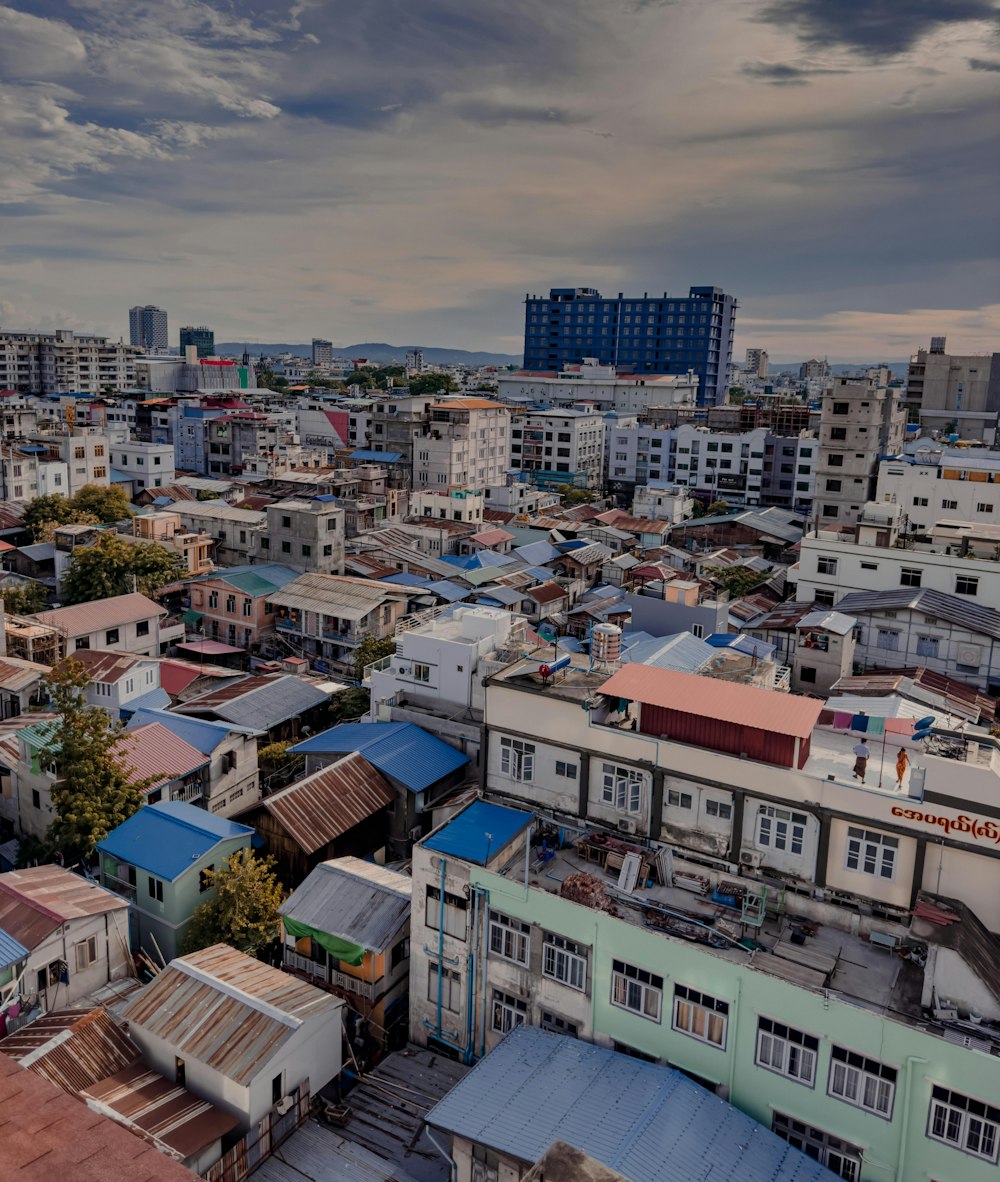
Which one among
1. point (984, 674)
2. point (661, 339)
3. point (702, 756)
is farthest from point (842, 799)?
point (661, 339)

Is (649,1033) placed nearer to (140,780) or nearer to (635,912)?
(635,912)

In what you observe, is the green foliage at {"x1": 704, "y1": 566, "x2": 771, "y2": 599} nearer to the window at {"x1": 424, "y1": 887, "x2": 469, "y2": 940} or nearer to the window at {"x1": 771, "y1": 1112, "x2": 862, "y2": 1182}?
the window at {"x1": 424, "y1": 887, "x2": 469, "y2": 940}

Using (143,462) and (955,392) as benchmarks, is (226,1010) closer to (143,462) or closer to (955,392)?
(143,462)

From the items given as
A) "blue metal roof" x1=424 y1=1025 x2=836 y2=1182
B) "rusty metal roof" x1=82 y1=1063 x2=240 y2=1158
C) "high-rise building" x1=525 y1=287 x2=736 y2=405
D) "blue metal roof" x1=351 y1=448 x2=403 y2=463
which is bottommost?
"rusty metal roof" x1=82 y1=1063 x2=240 y2=1158

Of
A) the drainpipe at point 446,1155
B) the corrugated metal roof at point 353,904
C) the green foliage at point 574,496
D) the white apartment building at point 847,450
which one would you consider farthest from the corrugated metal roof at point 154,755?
the green foliage at point 574,496

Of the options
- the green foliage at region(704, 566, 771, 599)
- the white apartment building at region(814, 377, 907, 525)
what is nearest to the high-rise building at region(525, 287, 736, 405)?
the white apartment building at region(814, 377, 907, 525)

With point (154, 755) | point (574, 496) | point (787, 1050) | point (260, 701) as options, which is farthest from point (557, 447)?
point (787, 1050)

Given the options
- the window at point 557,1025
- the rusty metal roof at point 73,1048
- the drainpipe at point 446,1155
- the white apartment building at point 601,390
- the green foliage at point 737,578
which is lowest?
the drainpipe at point 446,1155

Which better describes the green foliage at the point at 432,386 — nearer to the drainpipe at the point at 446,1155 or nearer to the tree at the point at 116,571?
the tree at the point at 116,571
